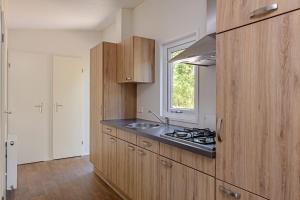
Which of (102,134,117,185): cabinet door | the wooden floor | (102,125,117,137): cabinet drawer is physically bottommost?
the wooden floor

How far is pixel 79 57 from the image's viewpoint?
16.2 ft

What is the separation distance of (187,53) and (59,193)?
95.3 inches

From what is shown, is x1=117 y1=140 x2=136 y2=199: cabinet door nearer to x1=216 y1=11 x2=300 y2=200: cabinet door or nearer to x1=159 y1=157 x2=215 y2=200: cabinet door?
x1=159 y1=157 x2=215 y2=200: cabinet door

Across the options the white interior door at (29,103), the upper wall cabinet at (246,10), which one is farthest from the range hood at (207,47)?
the white interior door at (29,103)

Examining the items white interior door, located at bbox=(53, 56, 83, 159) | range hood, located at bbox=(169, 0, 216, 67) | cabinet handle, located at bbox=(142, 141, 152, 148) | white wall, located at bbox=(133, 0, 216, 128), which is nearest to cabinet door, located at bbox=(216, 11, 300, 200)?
range hood, located at bbox=(169, 0, 216, 67)

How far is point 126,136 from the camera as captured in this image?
2738 millimetres

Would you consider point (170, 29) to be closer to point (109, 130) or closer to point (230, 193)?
point (109, 130)

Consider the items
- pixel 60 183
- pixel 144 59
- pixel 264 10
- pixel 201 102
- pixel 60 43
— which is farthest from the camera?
Answer: pixel 60 43

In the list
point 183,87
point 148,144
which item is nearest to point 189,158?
point 148,144

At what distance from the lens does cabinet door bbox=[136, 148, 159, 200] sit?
216 centimetres

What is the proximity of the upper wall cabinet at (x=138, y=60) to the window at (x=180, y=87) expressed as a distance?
0.23m

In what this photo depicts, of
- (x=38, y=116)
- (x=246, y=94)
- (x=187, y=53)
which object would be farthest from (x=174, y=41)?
(x=38, y=116)

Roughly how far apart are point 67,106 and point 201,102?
10.4ft

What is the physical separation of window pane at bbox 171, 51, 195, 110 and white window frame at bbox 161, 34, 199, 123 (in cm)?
6
